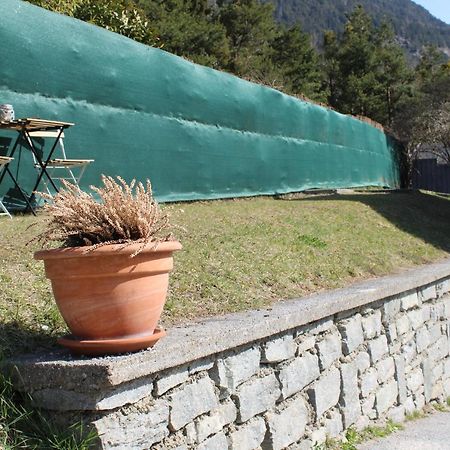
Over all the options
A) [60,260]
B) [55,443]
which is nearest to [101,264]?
[60,260]

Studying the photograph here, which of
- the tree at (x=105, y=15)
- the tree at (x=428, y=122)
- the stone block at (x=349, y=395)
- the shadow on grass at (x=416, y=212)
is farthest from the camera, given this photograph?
the tree at (x=428, y=122)

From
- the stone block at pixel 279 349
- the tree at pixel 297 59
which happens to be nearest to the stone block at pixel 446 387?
the stone block at pixel 279 349

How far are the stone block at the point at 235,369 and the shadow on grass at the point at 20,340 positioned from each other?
74 centimetres

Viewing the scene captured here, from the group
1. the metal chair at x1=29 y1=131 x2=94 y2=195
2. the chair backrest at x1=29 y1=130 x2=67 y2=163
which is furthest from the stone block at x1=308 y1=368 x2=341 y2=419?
the chair backrest at x1=29 y1=130 x2=67 y2=163

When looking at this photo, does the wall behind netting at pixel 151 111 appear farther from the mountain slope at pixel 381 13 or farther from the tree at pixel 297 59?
the mountain slope at pixel 381 13

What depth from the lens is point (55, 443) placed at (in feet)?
8.71

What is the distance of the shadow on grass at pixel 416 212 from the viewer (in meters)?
9.16

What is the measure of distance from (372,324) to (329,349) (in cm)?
76

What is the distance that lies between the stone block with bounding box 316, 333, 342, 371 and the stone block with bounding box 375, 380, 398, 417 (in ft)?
2.41

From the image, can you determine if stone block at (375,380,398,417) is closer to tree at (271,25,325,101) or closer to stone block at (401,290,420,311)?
stone block at (401,290,420,311)

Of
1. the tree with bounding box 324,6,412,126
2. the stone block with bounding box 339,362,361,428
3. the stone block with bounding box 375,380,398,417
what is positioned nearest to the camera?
the stone block with bounding box 339,362,361,428

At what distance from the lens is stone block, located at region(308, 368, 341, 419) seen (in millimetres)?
4000

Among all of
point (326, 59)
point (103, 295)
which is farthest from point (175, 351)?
point (326, 59)

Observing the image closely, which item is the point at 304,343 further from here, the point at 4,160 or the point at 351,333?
the point at 4,160
